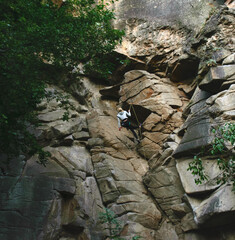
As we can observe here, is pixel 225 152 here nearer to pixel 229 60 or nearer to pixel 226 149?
pixel 226 149

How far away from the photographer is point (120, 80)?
17.2 metres

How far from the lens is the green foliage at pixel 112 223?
995 centimetres

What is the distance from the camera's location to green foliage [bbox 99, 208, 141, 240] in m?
9.95

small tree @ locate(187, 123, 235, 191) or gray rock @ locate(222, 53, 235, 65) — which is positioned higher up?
gray rock @ locate(222, 53, 235, 65)

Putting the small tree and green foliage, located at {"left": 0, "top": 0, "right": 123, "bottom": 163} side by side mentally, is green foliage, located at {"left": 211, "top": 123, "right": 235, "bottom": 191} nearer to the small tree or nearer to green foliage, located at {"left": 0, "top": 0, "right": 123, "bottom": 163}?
the small tree

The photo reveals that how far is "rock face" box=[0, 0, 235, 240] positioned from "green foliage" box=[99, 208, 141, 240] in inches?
11.0

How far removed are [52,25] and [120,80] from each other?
713 cm

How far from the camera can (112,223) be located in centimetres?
1062

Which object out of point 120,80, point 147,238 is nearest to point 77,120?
point 120,80

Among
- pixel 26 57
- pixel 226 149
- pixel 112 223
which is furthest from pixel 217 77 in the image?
pixel 26 57

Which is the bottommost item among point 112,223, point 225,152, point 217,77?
point 112,223

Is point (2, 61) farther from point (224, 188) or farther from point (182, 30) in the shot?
point (182, 30)

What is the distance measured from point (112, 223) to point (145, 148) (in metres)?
4.45

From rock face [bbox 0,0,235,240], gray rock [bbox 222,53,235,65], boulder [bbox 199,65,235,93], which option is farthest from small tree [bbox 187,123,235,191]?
gray rock [bbox 222,53,235,65]
